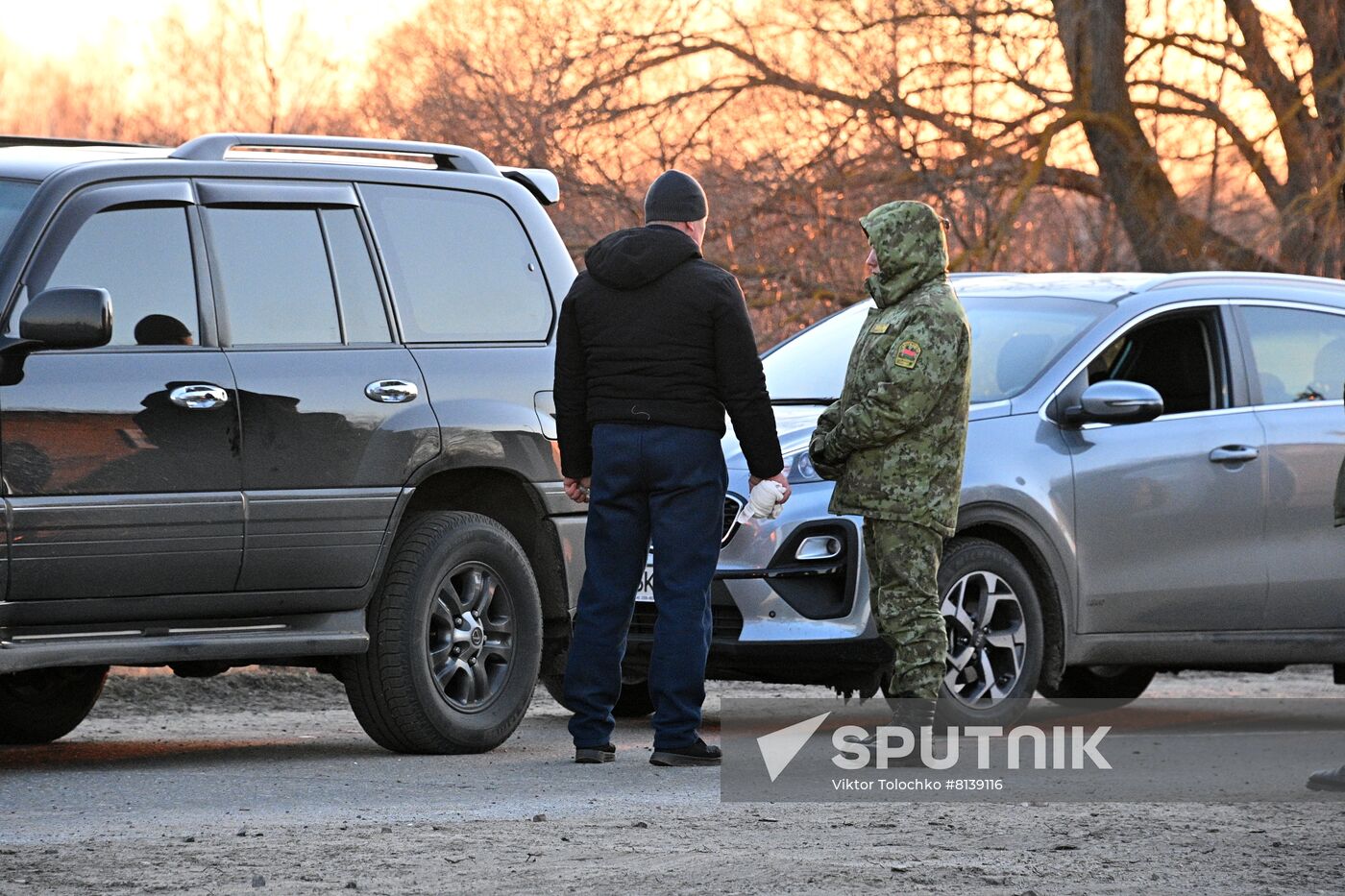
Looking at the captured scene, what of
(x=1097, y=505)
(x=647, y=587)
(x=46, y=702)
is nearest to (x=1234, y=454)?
(x=1097, y=505)

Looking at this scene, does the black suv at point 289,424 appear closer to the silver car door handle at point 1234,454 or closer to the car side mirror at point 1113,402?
the car side mirror at point 1113,402

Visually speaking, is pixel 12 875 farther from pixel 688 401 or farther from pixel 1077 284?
pixel 1077 284

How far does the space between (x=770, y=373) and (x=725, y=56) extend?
21.0 feet

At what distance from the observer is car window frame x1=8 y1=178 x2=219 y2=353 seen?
670cm

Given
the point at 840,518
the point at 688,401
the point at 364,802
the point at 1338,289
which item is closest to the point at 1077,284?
the point at 1338,289

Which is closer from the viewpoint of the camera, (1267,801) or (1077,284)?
(1267,801)

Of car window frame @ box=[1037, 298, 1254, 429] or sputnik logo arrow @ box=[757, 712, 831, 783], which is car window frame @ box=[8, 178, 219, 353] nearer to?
sputnik logo arrow @ box=[757, 712, 831, 783]

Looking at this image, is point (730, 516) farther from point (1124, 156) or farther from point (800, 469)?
point (1124, 156)

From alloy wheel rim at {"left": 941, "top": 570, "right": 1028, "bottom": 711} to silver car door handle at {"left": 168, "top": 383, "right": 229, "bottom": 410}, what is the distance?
2.77 m

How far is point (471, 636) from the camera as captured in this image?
7617 millimetres

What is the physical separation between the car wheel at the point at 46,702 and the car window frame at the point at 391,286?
1.84 metres

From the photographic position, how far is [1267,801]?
687 cm

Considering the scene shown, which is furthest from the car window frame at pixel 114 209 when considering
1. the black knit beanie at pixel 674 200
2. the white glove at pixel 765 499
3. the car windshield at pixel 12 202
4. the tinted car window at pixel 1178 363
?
the tinted car window at pixel 1178 363

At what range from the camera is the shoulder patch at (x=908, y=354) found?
283 inches
